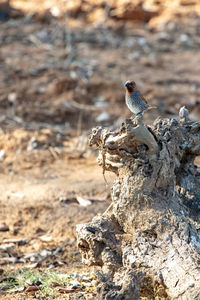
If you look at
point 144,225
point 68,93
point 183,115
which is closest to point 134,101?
point 183,115

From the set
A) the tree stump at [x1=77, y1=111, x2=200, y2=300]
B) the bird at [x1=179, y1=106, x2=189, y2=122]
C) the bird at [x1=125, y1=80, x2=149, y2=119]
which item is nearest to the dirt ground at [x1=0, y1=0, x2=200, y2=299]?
the tree stump at [x1=77, y1=111, x2=200, y2=300]

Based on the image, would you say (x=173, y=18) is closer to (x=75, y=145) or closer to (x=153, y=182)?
(x=75, y=145)

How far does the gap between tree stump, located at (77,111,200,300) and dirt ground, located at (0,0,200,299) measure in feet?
2.10

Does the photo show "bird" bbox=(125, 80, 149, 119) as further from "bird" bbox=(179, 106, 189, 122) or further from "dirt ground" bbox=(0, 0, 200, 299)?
"dirt ground" bbox=(0, 0, 200, 299)

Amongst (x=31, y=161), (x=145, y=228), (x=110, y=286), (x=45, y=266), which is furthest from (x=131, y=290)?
(x=31, y=161)

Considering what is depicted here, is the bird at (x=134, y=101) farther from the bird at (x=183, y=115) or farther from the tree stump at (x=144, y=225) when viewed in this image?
the tree stump at (x=144, y=225)

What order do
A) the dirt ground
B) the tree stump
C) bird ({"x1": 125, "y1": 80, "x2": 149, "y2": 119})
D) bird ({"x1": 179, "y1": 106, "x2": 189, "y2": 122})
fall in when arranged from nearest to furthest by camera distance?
the tree stump → bird ({"x1": 179, "y1": 106, "x2": 189, "y2": 122}) → bird ({"x1": 125, "y1": 80, "x2": 149, "y2": 119}) → the dirt ground

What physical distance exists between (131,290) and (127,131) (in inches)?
33.0

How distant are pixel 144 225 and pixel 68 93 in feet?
16.1

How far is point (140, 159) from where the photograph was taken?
298 centimetres

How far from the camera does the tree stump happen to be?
2.72 meters

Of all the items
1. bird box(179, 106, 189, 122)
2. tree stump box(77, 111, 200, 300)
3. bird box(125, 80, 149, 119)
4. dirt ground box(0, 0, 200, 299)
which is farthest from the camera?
dirt ground box(0, 0, 200, 299)

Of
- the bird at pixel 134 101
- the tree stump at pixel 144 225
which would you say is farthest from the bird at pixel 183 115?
the bird at pixel 134 101

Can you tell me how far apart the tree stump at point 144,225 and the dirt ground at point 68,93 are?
2.10ft
